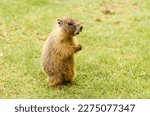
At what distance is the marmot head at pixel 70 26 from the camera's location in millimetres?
6518

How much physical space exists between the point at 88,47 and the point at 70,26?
1871 millimetres

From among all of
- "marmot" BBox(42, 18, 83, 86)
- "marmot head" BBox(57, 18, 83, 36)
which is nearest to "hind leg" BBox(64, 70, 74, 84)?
"marmot" BBox(42, 18, 83, 86)

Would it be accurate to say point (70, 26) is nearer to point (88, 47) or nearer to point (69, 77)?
point (69, 77)

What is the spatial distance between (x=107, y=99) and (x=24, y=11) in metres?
4.52

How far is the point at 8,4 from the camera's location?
10359 mm

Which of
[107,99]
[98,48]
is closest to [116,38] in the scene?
[98,48]

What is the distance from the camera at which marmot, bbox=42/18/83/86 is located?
6.57 meters

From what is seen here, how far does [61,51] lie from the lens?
657 cm

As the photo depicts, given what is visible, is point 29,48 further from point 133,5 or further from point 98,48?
point 133,5

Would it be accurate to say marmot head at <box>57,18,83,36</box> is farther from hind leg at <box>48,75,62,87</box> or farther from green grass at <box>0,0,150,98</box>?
green grass at <box>0,0,150,98</box>

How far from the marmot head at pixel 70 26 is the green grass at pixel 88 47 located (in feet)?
2.71

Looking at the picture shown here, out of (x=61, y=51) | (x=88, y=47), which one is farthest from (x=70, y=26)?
(x=88, y=47)

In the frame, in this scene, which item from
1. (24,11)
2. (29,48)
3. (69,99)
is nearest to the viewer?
(69,99)

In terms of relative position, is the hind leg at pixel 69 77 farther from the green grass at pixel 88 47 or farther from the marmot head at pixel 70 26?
the marmot head at pixel 70 26
